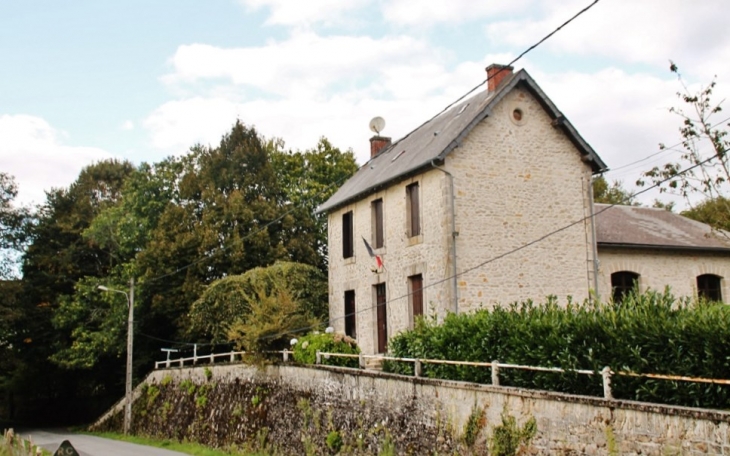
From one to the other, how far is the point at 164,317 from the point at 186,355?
236cm

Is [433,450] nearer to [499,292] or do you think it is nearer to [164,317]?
[499,292]

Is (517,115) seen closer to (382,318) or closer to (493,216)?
(493,216)

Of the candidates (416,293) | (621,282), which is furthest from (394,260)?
(621,282)

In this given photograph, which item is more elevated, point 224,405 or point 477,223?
point 477,223

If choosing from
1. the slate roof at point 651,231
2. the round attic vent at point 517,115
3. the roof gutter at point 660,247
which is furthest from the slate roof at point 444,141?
the slate roof at point 651,231

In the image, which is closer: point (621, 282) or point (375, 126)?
point (621, 282)

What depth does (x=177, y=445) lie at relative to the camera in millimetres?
28094

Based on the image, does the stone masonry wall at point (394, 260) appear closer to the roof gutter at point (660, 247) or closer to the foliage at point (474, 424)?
the roof gutter at point (660, 247)

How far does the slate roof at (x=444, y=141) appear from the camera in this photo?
20.8 m

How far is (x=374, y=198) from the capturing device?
80.0 feet

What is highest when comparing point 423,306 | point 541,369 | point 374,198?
point 374,198

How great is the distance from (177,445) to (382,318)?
10.3 meters

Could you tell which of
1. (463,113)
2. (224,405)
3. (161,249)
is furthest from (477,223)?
(161,249)

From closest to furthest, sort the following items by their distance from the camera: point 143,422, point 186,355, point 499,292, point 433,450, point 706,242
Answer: point 433,450, point 499,292, point 706,242, point 143,422, point 186,355
